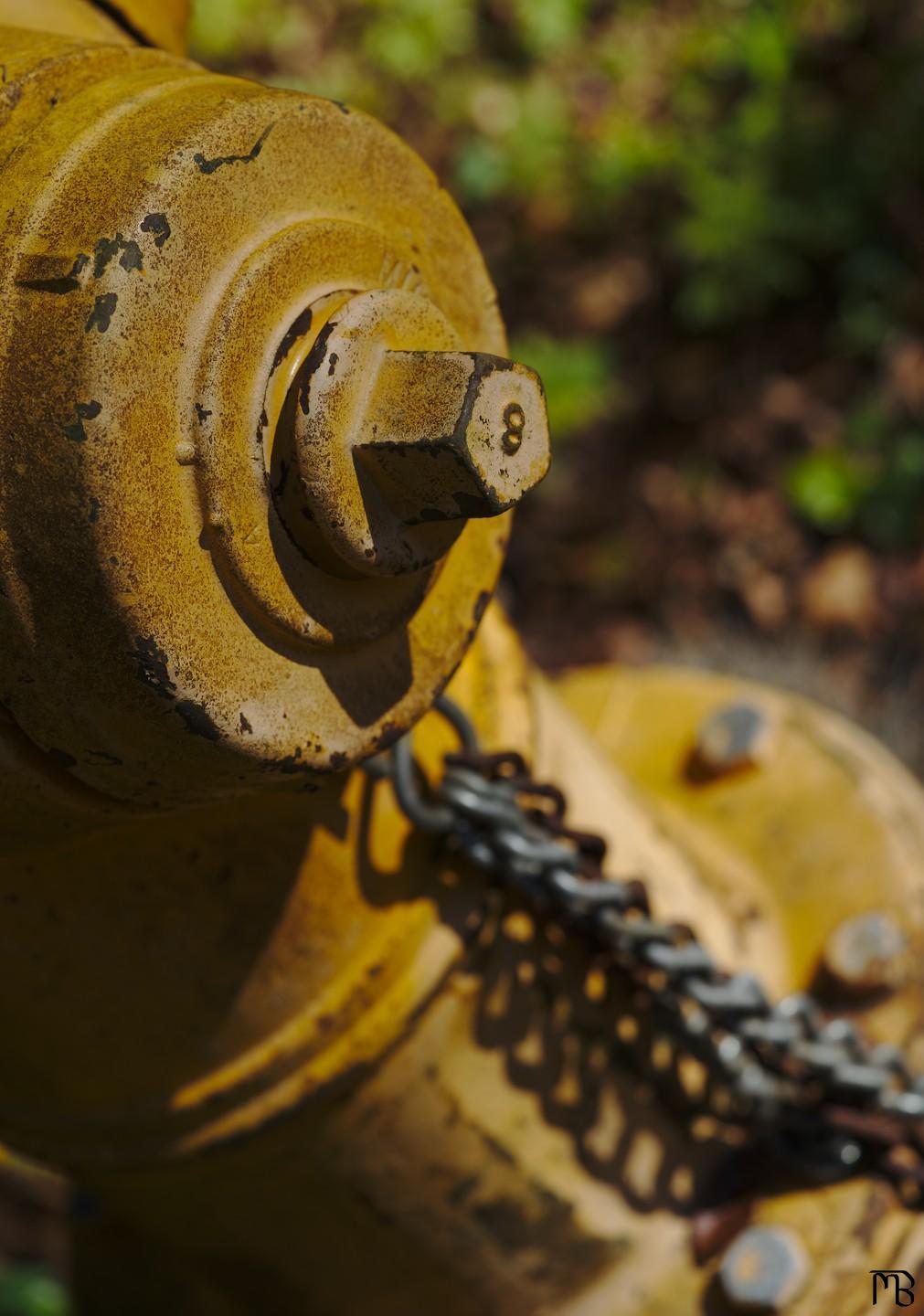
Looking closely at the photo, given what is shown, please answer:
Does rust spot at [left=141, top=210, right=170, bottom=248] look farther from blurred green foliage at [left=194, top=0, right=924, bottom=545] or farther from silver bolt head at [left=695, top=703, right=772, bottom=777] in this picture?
blurred green foliage at [left=194, top=0, right=924, bottom=545]

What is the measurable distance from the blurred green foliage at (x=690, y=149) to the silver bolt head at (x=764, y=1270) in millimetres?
2369

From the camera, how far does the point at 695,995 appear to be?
121 cm

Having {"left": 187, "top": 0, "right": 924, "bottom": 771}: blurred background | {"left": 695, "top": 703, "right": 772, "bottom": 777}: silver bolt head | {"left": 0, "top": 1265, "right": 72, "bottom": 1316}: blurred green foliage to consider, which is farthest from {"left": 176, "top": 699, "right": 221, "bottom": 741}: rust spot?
{"left": 187, "top": 0, "right": 924, "bottom": 771}: blurred background

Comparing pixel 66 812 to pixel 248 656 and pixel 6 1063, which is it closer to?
pixel 248 656

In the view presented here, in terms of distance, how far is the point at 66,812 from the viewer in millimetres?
855

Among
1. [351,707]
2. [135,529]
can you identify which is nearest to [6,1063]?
[351,707]

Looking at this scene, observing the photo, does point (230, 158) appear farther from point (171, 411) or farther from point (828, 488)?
point (828, 488)

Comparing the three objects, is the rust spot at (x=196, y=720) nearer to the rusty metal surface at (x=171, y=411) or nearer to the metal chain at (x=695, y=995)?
the rusty metal surface at (x=171, y=411)

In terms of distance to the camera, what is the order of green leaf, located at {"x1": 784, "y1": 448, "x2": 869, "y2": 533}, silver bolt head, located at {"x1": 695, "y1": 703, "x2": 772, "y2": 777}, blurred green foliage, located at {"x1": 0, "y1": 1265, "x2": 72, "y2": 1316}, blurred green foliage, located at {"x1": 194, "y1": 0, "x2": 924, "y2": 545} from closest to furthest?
silver bolt head, located at {"x1": 695, "y1": 703, "x2": 772, "y2": 777} < blurred green foliage, located at {"x1": 0, "y1": 1265, "x2": 72, "y2": 1316} < green leaf, located at {"x1": 784, "y1": 448, "x2": 869, "y2": 533} < blurred green foliage, located at {"x1": 194, "y1": 0, "x2": 924, "y2": 545}

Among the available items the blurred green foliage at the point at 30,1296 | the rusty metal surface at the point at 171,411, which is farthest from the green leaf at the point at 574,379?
the rusty metal surface at the point at 171,411

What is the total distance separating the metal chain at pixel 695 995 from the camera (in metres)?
1.09

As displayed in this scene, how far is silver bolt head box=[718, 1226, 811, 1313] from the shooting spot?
1353mm

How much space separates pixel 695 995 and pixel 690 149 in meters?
3.24

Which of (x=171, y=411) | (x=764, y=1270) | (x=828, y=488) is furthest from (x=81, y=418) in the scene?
(x=828, y=488)
